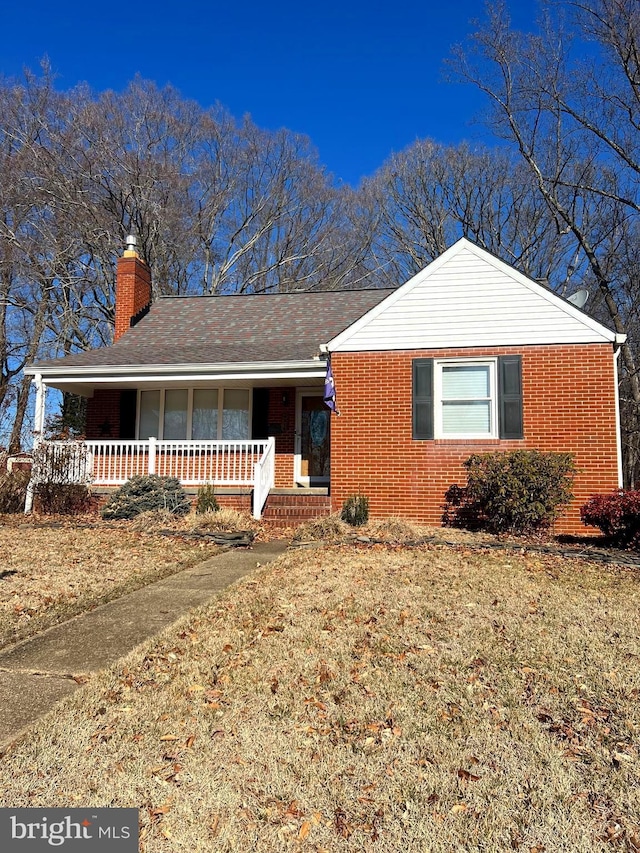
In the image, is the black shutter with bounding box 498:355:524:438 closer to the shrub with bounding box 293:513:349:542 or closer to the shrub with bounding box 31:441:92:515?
the shrub with bounding box 293:513:349:542

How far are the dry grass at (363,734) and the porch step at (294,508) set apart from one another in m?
6.09

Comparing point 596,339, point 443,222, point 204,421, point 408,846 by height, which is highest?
point 443,222

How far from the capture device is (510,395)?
36.4ft

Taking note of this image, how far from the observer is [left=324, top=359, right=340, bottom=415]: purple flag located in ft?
37.7

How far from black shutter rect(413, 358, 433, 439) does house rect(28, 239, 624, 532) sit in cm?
2

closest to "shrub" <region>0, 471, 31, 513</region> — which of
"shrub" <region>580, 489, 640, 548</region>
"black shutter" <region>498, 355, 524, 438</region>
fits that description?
"black shutter" <region>498, 355, 524, 438</region>

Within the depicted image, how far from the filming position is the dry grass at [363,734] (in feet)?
8.54

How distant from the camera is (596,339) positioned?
1089 cm

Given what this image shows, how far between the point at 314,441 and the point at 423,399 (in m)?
3.61

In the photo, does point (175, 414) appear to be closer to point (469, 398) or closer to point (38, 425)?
point (38, 425)

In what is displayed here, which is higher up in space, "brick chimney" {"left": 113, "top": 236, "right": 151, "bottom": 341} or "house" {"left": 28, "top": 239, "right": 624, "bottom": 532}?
"brick chimney" {"left": 113, "top": 236, "right": 151, "bottom": 341}

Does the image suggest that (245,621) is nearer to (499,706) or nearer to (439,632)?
(439,632)

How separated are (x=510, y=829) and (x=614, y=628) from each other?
9.99ft

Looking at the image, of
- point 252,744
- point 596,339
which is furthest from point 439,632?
point 596,339
